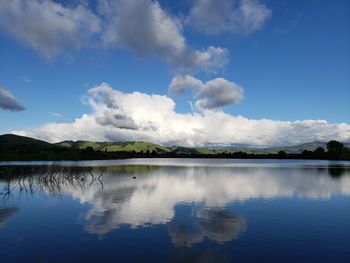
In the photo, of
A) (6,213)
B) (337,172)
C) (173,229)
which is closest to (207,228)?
(173,229)

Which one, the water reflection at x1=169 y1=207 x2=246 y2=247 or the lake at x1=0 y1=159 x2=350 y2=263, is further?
the water reflection at x1=169 y1=207 x2=246 y2=247

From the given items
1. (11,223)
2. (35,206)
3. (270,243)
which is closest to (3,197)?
(35,206)

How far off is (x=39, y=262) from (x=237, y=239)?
1151 centimetres

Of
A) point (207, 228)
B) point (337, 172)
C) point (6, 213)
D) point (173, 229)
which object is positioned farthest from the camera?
point (337, 172)

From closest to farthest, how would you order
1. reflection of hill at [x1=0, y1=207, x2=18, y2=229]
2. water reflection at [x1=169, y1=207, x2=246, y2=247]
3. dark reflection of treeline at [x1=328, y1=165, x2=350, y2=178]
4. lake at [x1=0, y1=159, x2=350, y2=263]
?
lake at [x1=0, y1=159, x2=350, y2=263], water reflection at [x1=169, y1=207, x2=246, y2=247], reflection of hill at [x1=0, y1=207, x2=18, y2=229], dark reflection of treeline at [x1=328, y1=165, x2=350, y2=178]

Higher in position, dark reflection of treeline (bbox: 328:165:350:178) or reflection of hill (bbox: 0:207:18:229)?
dark reflection of treeline (bbox: 328:165:350:178)

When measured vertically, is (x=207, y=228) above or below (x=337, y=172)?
below

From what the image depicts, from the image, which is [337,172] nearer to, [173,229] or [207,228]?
[207,228]

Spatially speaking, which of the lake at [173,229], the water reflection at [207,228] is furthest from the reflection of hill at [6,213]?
the water reflection at [207,228]

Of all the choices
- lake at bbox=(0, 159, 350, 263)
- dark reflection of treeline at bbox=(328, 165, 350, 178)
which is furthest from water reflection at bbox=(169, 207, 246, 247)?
dark reflection of treeline at bbox=(328, 165, 350, 178)

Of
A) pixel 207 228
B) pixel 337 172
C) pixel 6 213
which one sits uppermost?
pixel 337 172

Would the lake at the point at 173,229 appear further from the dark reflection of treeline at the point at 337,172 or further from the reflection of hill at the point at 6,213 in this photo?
the dark reflection of treeline at the point at 337,172

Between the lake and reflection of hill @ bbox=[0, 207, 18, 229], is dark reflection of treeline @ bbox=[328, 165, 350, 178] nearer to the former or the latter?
the lake

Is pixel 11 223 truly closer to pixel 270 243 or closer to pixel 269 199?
pixel 270 243
